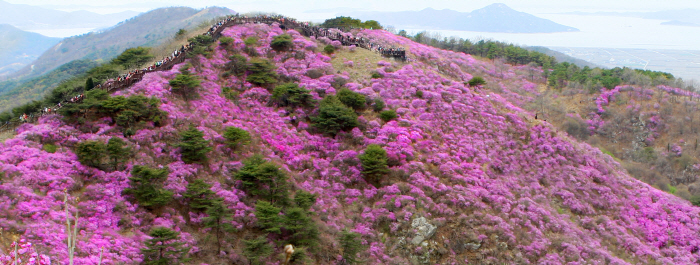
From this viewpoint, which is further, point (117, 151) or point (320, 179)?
point (320, 179)

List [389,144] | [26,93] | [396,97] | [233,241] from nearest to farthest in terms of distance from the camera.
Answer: [233,241] < [389,144] < [396,97] < [26,93]

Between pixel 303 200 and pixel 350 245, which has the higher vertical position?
pixel 303 200

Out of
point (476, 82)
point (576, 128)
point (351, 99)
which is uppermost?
point (476, 82)

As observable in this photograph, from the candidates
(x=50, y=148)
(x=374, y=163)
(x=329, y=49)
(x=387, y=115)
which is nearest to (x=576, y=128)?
(x=387, y=115)

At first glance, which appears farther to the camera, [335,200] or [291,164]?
[291,164]

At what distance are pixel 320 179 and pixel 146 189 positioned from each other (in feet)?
31.7

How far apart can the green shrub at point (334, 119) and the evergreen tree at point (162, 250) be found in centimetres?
1368

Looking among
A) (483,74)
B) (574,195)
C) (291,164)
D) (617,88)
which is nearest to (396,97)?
(291,164)

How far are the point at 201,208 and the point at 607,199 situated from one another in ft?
83.2

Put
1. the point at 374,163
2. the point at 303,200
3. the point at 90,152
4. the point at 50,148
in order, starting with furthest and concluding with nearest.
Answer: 1. the point at 374,163
2. the point at 303,200
3. the point at 50,148
4. the point at 90,152

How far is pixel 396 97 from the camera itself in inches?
1281

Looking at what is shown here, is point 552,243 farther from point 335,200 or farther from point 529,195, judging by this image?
point 335,200

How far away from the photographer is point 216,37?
36875 mm

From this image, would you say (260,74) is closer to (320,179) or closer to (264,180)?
(320,179)
